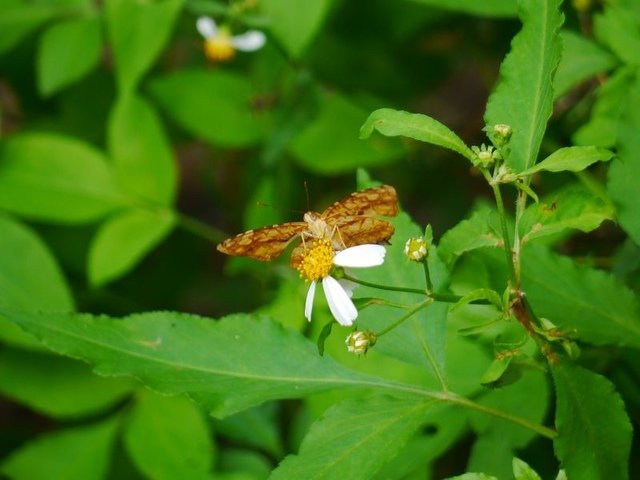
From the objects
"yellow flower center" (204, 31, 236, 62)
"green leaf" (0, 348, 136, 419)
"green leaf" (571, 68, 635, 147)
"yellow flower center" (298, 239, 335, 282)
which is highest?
"yellow flower center" (298, 239, 335, 282)

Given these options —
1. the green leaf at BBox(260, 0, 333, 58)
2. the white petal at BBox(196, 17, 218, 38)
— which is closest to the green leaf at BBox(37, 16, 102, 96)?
the white petal at BBox(196, 17, 218, 38)

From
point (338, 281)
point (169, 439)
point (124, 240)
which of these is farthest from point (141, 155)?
point (338, 281)

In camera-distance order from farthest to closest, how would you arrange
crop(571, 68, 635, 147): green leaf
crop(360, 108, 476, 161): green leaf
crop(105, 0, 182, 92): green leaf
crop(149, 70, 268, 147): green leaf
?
crop(149, 70, 268, 147): green leaf → crop(105, 0, 182, 92): green leaf → crop(571, 68, 635, 147): green leaf → crop(360, 108, 476, 161): green leaf

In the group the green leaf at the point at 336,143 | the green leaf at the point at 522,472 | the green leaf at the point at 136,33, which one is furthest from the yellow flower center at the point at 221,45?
the green leaf at the point at 522,472

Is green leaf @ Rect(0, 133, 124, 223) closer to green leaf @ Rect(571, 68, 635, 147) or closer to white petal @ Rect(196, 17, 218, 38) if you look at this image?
white petal @ Rect(196, 17, 218, 38)

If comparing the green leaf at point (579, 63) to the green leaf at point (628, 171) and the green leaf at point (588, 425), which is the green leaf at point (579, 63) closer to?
the green leaf at point (628, 171)

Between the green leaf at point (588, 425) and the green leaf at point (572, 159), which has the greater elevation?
the green leaf at point (572, 159)
